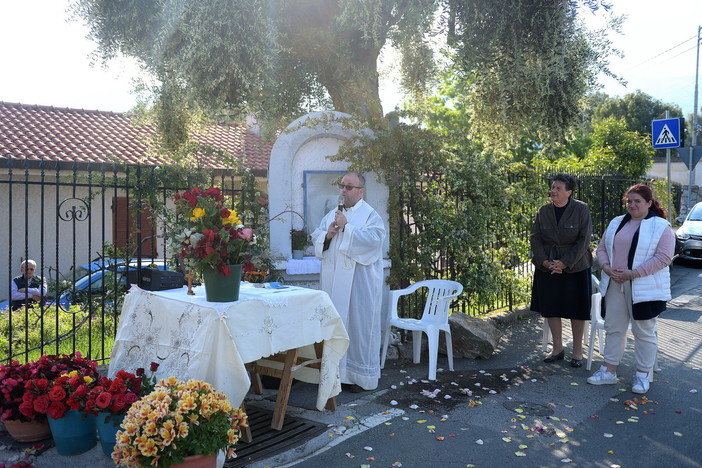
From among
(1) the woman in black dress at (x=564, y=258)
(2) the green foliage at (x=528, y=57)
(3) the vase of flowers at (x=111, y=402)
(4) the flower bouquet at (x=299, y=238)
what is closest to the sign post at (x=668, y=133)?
(2) the green foliage at (x=528, y=57)

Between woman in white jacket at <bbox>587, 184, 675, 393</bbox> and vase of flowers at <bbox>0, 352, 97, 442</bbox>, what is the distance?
14.8ft

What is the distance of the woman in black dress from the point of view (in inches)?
248

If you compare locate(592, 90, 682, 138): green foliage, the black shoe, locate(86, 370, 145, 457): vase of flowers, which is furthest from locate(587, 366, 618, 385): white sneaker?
locate(592, 90, 682, 138): green foliage

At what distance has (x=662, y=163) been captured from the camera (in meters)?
35.8

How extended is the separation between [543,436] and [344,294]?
208 cm

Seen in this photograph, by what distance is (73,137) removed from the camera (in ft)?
51.3

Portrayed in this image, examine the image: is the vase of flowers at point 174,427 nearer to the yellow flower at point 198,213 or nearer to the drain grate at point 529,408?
the yellow flower at point 198,213

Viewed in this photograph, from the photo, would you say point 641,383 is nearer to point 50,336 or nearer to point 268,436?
point 268,436

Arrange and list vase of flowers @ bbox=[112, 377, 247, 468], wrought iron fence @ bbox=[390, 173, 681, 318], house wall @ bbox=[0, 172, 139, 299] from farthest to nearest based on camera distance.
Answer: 1. house wall @ bbox=[0, 172, 139, 299]
2. wrought iron fence @ bbox=[390, 173, 681, 318]
3. vase of flowers @ bbox=[112, 377, 247, 468]

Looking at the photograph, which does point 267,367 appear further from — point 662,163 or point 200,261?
point 662,163

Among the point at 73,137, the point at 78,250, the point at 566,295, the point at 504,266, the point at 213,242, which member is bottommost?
the point at 78,250

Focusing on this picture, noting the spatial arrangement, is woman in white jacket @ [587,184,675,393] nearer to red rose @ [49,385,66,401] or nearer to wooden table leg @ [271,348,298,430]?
wooden table leg @ [271,348,298,430]

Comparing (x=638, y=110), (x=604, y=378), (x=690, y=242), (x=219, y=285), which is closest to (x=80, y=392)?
(x=219, y=285)

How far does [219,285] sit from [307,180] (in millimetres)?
3310
